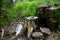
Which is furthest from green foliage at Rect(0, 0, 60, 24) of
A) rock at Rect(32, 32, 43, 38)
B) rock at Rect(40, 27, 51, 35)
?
rock at Rect(32, 32, 43, 38)

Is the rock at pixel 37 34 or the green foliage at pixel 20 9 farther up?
the green foliage at pixel 20 9

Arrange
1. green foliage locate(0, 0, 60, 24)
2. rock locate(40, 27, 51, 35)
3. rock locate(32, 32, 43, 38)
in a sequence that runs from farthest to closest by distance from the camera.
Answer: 1. green foliage locate(0, 0, 60, 24)
2. rock locate(40, 27, 51, 35)
3. rock locate(32, 32, 43, 38)

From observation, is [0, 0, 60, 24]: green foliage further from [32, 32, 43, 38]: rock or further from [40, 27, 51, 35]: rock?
[32, 32, 43, 38]: rock

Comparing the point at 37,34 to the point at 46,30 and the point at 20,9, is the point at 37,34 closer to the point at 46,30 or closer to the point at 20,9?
the point at 46,30

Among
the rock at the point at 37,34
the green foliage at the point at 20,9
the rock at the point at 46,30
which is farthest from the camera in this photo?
the green foliage at the point at 20,9

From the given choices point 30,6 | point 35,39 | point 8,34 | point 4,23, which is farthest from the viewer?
point 30,6

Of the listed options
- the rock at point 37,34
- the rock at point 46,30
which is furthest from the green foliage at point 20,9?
the rock at point 37,34

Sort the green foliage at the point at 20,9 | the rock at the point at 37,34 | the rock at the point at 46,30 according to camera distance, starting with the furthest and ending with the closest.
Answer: the green foliage at the point at 20,9 < the rock at the point at 46,30 < the rock at the point at 37,34

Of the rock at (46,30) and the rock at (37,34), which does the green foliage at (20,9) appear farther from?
the rock at (37,34)

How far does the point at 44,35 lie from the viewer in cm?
393

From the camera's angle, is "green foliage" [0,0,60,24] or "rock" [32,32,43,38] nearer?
"rock" [32,32,43,38]

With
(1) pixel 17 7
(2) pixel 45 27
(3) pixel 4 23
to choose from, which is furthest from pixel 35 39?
(1) pixel 17 7

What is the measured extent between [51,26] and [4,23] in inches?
67.9

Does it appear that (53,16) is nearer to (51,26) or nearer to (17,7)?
(51,26)
